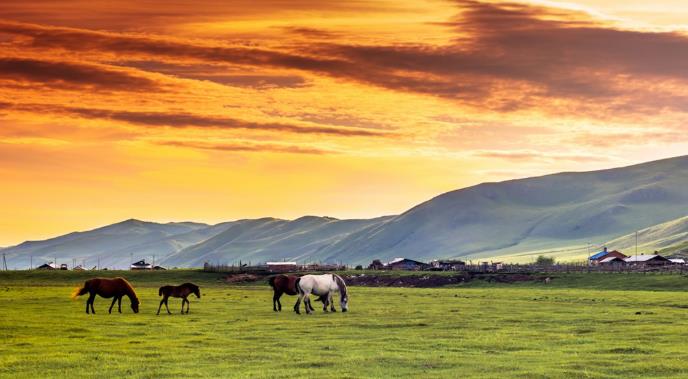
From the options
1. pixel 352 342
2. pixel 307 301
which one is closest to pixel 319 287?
pixel 307 301

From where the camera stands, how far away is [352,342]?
131 feet

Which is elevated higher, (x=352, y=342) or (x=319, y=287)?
(x=319, y=287)

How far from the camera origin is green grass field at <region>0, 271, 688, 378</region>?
31984 millimetres

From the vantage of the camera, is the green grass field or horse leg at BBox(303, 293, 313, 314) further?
horse leg at BBox(303, 293, 313, 314)

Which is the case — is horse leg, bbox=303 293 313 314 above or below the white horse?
below

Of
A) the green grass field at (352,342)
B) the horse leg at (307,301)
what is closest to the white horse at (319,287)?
the horse leg at (307,301)

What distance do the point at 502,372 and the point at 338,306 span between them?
37072 mm

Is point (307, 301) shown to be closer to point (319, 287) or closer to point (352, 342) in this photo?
point (319, 287)

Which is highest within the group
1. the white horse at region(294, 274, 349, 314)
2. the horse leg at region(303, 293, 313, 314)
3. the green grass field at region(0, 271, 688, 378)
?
the white horse at region(294, 274, 349, 314)

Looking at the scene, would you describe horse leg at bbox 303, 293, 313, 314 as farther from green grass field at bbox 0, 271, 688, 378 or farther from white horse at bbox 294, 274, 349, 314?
green grass field at bbox 0, 271, 688, 378

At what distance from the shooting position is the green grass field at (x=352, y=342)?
3198 centimetres

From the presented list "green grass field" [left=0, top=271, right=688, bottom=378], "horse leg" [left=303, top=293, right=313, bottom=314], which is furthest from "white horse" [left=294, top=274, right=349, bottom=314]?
"green grass field" [left=0, top=271, right=688, bottom=378]

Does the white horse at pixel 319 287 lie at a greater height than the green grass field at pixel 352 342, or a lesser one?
greater

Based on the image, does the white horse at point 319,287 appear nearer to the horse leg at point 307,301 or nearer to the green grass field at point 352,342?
the horse leg at point 307,301
